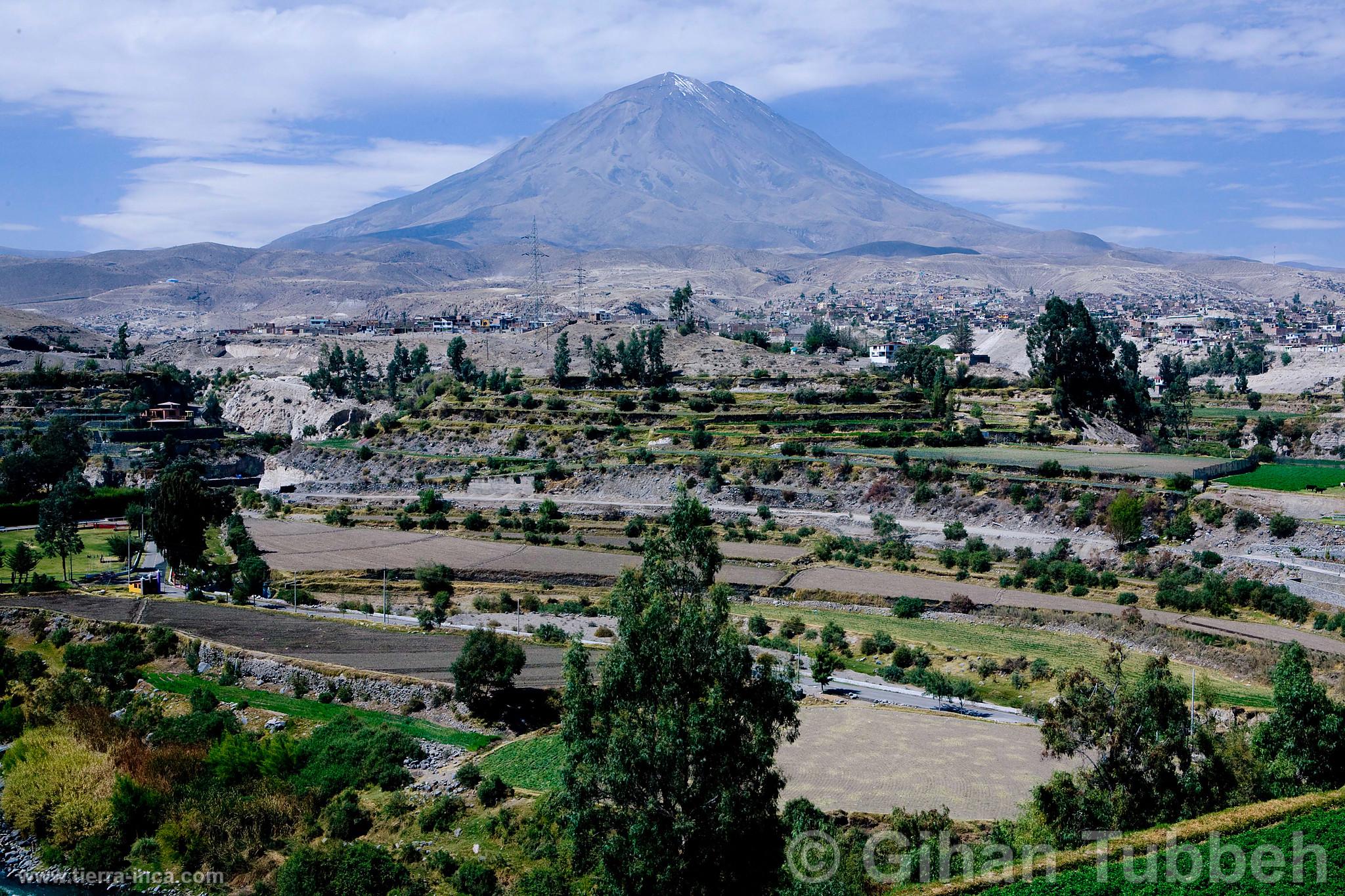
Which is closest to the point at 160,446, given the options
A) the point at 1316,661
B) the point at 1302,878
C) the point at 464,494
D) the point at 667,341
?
the point at 464,494

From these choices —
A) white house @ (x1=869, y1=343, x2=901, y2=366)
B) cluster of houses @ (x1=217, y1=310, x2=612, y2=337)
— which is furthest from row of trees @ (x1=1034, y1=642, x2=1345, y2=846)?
cluster of houses @ (x1=217, y1=310, x2=612, y2=337)

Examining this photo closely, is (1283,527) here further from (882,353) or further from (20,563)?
(882,353)

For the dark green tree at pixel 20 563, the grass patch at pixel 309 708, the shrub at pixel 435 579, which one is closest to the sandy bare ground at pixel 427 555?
the shrub at pixel 435 579

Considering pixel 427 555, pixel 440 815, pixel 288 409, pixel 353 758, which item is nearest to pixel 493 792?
pixel 440 815

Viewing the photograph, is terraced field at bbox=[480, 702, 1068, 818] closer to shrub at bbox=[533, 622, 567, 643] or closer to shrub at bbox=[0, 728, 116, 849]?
shrub at bbox=[533, 622, 567, 643]

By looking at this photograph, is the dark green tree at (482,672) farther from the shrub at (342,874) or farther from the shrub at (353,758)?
the shrub at (342,874)
